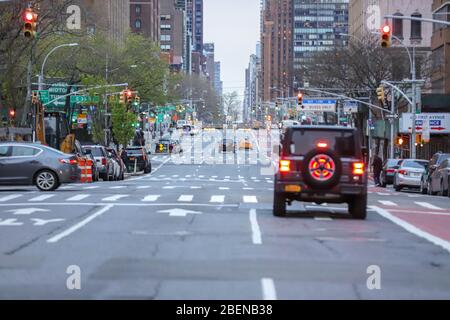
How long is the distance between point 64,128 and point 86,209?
1664 inches

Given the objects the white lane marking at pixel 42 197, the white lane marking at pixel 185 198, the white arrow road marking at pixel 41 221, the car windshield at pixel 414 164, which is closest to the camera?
the white arrow road marking at pixel 41 221

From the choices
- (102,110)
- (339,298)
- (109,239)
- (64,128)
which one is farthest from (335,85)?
(339,298)

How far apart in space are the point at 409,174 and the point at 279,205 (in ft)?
73.1

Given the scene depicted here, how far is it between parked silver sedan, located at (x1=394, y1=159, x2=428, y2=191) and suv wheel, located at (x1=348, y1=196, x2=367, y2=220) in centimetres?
2087

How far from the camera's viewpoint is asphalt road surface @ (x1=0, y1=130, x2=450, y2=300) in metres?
10.5

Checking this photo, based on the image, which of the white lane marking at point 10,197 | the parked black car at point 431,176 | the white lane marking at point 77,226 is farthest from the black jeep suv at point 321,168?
the parked black car at point 431,176

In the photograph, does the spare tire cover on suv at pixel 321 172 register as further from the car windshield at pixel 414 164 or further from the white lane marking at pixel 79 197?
the car windshield at pixel 414 164

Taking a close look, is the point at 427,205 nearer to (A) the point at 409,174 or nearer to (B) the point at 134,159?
(A) the point at 409,174

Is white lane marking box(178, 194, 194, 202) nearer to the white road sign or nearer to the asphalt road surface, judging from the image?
the asphalt road surface

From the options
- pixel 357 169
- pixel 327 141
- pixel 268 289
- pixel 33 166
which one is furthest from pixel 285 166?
pixel 33 166

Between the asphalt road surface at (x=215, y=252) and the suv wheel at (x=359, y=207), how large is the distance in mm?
369

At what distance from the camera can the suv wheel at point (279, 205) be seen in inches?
800

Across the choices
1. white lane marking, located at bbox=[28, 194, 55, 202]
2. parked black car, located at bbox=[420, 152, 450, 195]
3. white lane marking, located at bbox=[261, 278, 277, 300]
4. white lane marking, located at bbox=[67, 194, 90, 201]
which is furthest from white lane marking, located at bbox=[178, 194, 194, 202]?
white lane marking, located at bbox=[261, 278, 277, 300]
